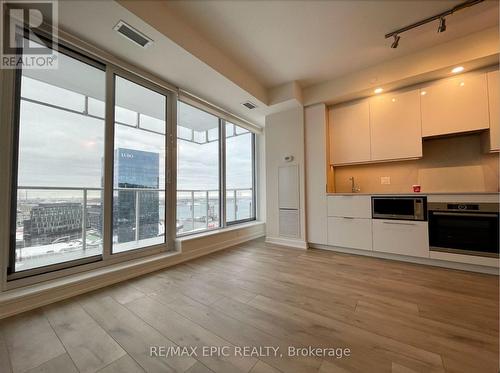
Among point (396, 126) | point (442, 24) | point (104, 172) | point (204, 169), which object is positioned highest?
point (442, 24)

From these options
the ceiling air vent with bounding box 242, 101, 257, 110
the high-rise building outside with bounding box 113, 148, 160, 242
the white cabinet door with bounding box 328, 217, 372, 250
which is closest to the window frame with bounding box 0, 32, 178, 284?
the high-rise building outside with bounding box 113, 148, 160, 242

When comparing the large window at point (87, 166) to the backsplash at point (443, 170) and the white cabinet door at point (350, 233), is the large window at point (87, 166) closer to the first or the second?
the white cabinet door at point (350, 233)

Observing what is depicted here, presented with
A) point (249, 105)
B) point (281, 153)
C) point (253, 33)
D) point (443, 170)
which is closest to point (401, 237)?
point (443, 170)

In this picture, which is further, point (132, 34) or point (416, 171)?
point (416, 171)

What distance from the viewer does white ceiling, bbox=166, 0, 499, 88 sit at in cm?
194

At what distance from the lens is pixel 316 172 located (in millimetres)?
3410

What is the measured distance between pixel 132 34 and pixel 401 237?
→ 394cm

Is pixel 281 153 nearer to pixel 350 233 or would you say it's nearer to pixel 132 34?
pixel 350 233

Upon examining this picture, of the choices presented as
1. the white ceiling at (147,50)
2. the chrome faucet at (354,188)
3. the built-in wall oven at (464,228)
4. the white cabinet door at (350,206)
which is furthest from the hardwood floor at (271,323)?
the white ceiling at (147,50)

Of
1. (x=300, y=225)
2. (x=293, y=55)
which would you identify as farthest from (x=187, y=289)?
(x=293, y=55)

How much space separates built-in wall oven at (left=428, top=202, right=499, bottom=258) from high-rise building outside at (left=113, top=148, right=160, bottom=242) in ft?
12.1

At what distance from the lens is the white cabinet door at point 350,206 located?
294cm

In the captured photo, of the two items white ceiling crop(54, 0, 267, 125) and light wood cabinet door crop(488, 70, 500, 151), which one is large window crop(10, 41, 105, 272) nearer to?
white ceiling crop(54, 0, 267, 125)

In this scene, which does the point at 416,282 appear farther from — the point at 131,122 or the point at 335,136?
the point at 131,122
